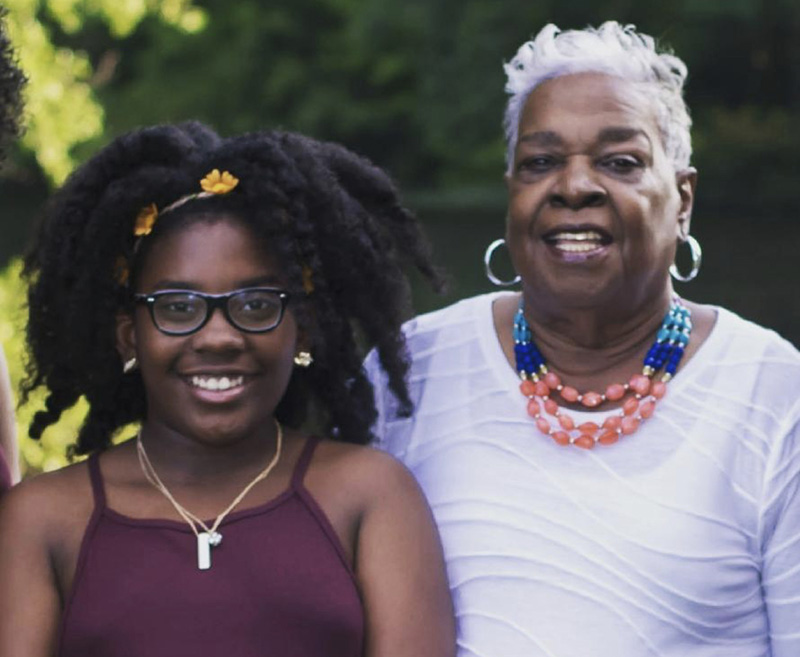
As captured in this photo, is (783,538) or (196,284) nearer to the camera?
(196,284)

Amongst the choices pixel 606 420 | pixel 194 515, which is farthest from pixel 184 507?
pixel 606 420

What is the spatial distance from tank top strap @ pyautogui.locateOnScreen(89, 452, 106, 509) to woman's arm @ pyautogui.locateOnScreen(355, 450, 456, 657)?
46 cm

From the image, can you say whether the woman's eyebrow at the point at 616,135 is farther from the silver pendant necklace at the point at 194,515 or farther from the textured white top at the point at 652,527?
the silver pendant necklace at the point at 194,515

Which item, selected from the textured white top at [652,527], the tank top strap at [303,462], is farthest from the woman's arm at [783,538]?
the tank top strap at [303,462]

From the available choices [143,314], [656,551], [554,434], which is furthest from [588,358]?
[143,314]

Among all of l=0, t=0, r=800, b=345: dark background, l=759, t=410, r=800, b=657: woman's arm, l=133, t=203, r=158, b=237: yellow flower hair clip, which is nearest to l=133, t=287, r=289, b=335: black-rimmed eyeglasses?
l=133, t=203, r=158, b=237: yellow flower hair clip

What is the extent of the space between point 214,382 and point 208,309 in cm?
13

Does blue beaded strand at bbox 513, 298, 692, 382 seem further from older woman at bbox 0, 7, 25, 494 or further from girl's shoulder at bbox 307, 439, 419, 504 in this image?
older woman at bbox 0, 7, 25, 494

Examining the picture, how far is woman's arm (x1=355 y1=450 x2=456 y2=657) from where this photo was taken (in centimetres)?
306

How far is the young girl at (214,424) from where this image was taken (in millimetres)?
3025

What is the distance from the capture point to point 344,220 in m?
3.36

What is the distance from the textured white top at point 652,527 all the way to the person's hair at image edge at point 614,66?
42cm

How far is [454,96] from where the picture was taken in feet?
61.0

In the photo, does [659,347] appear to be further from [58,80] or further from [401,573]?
[58,80]
